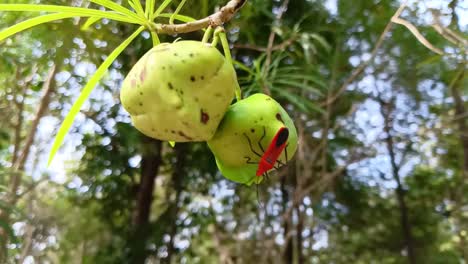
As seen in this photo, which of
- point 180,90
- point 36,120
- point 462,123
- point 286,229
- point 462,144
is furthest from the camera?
point 462,144

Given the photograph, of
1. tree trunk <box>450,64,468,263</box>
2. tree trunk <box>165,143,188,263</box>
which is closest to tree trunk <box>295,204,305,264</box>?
tree trunk <box>165,143,188,263</box>

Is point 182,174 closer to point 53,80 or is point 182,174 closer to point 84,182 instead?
point 84,182

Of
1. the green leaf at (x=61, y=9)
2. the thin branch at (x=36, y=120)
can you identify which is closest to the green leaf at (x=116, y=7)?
the green leaf at (x=61, y=9)

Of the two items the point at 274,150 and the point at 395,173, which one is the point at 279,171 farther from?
the point at 274,150

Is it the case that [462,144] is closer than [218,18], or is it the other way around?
[218,18]

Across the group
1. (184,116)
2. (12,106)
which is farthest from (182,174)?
(184,116)

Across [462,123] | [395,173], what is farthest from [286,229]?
[462,123]

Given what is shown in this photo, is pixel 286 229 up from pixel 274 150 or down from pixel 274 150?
down
